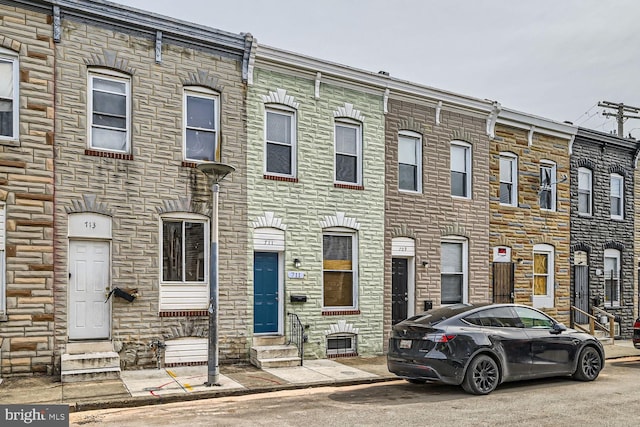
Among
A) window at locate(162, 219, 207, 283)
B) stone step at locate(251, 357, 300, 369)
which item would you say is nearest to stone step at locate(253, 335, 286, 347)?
stone step at locate(251, 357, 300, 369)

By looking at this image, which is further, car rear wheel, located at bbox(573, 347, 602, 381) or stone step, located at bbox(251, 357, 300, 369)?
stone step, located at bbox(251, 357, 300, 369)

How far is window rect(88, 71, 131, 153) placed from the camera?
12.1 meters

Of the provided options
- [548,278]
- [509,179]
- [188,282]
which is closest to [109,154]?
[188,282]

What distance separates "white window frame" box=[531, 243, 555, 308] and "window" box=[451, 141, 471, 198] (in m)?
3.50

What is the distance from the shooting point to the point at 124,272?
39.7 ft

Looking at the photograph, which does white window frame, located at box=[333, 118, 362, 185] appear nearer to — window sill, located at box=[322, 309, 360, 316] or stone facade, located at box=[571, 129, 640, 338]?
window sill, located at box=[322, 309, 360, 316]

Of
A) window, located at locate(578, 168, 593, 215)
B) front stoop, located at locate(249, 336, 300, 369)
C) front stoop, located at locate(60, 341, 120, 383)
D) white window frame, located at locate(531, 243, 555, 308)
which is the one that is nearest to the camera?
front stoop, located at locate(60, 341, 120, 383)

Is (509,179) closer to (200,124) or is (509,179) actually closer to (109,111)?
(200,124)

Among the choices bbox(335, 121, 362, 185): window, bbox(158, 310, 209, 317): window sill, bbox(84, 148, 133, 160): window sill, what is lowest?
bbox(158, 310, 209, 317): window sill

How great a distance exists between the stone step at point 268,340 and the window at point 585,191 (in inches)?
477

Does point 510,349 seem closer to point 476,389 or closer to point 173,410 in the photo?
point 476,389

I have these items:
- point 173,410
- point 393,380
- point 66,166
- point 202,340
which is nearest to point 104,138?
point 66,166

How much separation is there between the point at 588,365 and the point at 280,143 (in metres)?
8.14

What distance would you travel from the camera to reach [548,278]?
63.6 ft
